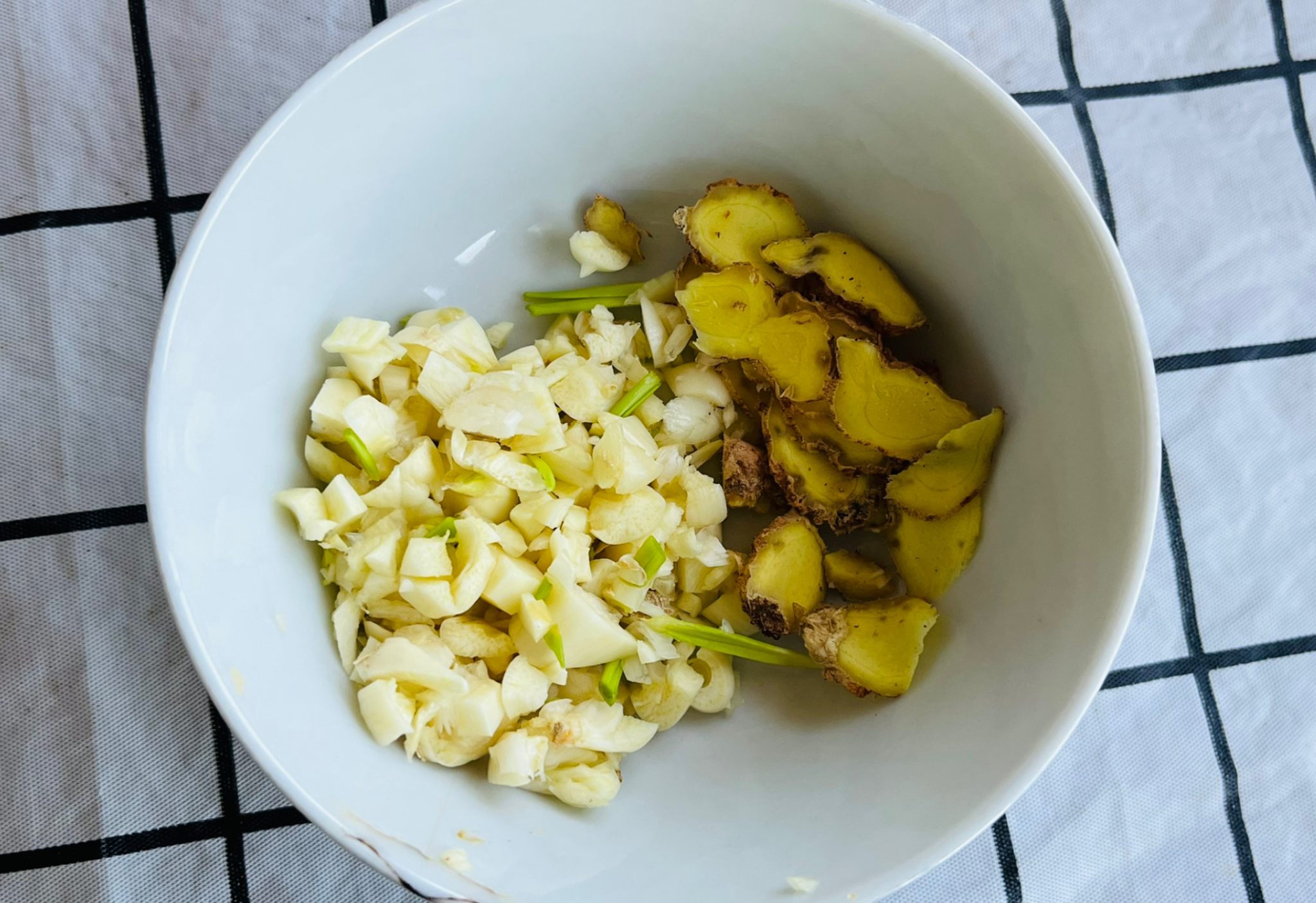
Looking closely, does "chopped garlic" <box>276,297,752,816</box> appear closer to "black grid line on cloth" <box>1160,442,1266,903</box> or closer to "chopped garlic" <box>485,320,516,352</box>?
"chopped garlic" <box>485,320,516,352</box>

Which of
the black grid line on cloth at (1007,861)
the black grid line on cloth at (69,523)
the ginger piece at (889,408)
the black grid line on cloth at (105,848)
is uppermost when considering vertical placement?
the ginger piece at (889,408)

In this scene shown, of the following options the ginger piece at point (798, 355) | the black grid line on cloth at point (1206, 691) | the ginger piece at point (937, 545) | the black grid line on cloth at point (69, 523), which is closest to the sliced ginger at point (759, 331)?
the ginger piece at point (798, 355)

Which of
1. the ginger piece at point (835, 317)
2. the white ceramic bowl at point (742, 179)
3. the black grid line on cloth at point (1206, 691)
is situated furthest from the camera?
Answer: the black grid line on cloth at point (1206, 691)

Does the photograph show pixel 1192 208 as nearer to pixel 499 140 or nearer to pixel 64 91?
pixel 499 140

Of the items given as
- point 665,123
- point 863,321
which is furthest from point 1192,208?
point 665,123

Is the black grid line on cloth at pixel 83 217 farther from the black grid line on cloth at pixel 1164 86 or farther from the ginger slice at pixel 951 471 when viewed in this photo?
the black grid line on cloth at pixel 1164 86

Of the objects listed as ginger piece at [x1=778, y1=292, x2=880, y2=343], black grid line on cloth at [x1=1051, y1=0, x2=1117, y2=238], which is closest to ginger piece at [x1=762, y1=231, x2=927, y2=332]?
ginger piece at [x1=778, y1=292, x2=880, y2=343]

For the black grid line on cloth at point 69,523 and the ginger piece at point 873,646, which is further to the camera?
the black grid line on cloth at point 69,523
